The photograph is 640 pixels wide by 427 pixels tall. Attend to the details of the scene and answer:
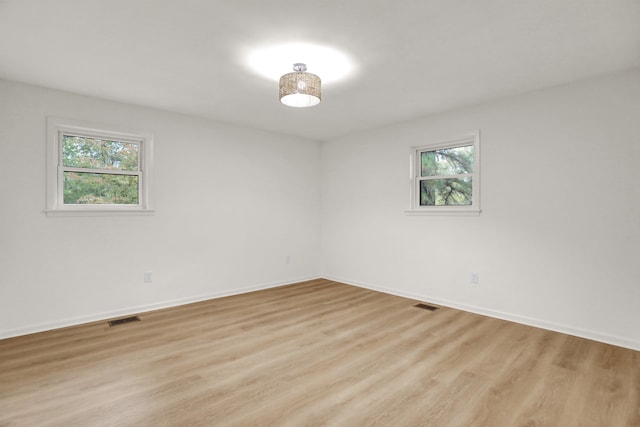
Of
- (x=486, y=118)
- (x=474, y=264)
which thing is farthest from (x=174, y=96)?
(x=474, y=264)

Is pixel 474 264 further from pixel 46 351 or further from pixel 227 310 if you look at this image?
pixel 46 351

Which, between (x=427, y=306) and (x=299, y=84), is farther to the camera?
(x=427, y=306)

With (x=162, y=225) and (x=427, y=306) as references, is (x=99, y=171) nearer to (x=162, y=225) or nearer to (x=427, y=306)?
(x=162, y=225)

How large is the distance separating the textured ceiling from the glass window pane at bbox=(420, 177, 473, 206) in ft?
3.39

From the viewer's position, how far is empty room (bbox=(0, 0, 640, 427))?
2.07 meters

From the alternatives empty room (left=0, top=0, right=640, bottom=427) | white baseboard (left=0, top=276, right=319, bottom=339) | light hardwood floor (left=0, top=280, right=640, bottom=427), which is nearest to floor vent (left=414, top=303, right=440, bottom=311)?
empty room (left=0, top=0, right=640, bottom=427)

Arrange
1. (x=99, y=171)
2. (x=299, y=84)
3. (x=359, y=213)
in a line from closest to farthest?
1. (x=299, y=84)
2. (x=99, y=171)
3. (x=359, y=213)

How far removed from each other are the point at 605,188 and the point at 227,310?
409cm

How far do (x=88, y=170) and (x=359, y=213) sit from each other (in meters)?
3.61

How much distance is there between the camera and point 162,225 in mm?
4004

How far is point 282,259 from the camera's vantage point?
525 cm

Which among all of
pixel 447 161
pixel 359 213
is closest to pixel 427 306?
pixel 359 213

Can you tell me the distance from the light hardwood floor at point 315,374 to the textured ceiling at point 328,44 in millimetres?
2442

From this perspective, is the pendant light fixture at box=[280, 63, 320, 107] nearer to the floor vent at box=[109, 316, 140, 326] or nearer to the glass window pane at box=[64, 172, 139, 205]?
the glass window pane at box=[64, 172, 139, 205]
